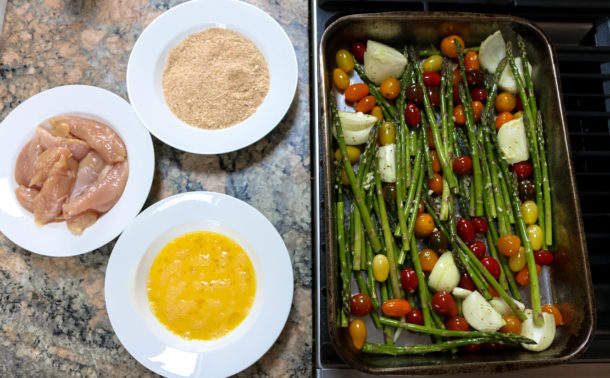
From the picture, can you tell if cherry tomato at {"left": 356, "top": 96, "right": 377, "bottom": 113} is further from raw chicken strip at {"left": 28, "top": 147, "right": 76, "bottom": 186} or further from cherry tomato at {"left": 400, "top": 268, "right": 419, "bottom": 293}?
raw chicken strip at {"left": 28, "top": 147, "right": 76, "bottom": 186}

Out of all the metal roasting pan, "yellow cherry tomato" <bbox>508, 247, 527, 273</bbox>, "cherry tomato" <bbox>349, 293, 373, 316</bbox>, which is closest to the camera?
the metal roasting pan

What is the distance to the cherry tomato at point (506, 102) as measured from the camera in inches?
82.4

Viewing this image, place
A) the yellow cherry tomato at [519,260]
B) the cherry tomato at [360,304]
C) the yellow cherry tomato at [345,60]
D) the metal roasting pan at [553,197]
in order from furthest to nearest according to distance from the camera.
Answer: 1. the yellow cherry tomato at [345,60]
2. the yellow cherry tomato at [519,260]
3. the cherry tomato at [360,304]
4. the metal roasting pan at [553,197]

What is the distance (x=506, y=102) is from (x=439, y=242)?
2.13ft

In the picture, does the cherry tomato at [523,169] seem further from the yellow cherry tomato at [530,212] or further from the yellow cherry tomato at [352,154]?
the yellow cherry tomato at [352,154]

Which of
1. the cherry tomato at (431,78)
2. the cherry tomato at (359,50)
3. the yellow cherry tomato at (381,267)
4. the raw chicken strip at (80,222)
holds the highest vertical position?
the cherry tomato at (359,50)

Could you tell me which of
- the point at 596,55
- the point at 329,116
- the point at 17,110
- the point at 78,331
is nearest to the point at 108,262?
the point at 78,331

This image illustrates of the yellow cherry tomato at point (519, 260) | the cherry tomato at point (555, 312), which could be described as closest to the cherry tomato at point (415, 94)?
the yellow cherry tomato at point (519, 260)

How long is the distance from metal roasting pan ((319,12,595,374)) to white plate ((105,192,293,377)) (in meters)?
0.24

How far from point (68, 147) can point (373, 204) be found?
1211 mm

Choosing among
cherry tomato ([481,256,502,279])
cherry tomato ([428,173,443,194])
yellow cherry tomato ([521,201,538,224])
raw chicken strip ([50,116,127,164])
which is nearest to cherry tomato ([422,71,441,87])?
cherry tomato ([428,173,443,194])

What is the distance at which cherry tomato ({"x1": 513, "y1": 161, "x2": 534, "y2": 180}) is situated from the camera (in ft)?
6.70

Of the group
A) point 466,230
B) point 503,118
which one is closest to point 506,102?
point 503,118

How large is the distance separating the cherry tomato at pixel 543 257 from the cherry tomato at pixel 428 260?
40cm
